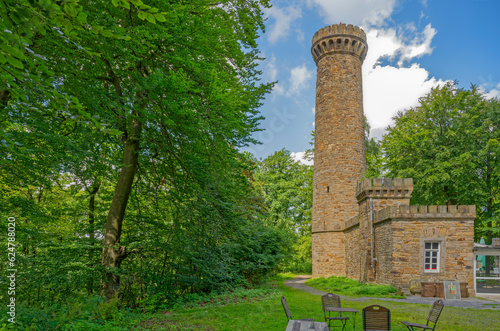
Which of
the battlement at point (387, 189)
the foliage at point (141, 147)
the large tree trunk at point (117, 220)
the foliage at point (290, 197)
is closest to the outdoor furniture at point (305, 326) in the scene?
the foliage at point (141, 147)

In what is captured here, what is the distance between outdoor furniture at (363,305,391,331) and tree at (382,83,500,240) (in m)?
18.2

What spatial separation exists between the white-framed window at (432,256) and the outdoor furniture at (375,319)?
11.1 meters

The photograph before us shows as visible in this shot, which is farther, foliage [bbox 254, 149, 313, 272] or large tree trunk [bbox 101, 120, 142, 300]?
foliage [bbox 254, 149, 313, 272]

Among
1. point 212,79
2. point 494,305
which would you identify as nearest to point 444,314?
point 494,305

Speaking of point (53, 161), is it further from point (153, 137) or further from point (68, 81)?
point (153, 137)

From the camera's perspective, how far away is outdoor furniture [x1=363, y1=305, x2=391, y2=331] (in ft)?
17.5

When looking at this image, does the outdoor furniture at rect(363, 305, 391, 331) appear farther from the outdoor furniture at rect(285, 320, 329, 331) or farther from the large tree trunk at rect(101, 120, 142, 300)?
the large tree trunk at rect(101, 120, 142, 300)

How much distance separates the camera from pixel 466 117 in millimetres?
21797

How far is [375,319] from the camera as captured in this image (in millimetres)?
5359

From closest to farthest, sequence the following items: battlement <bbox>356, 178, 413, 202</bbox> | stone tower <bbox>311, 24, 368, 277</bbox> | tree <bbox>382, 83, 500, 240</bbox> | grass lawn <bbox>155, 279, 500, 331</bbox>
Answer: grass lawn <bbox>155, 279, 500, 331</bbox>, battlement <bbox>356, 178, 413, 202</bbox>, tree <bbox>382, 83, 500, 240</bbox>, stone tower <bbox>311, 24, 368, 277</bbox>

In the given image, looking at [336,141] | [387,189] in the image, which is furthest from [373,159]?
[387,189]

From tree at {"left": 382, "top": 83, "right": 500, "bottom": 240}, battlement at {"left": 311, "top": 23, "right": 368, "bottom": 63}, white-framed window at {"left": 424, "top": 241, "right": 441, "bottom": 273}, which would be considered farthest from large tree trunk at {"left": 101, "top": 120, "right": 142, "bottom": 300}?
battlement at {"left": 311, "top": 23, "right": 368, "bottom": 63}

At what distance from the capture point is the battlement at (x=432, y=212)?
14.7 metres

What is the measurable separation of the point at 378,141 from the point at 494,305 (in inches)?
852
